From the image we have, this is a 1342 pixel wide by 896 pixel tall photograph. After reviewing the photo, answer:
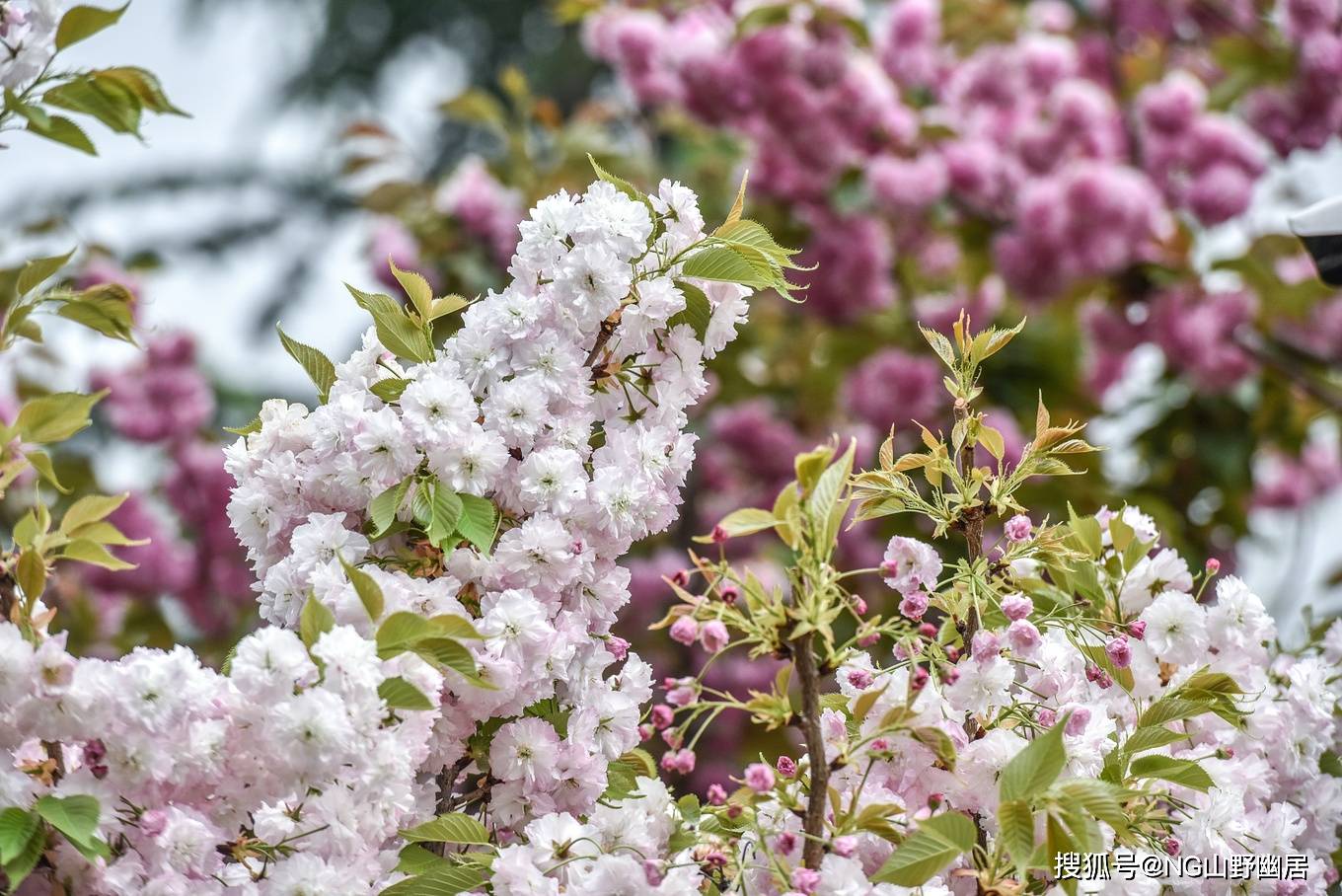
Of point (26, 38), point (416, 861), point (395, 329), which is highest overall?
point (26, 38)

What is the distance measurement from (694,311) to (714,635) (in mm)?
219

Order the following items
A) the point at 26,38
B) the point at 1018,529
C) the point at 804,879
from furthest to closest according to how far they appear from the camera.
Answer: the point at 26,38 < the point at 1018,529 < the point at 804,879

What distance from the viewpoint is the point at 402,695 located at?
2.01 feet

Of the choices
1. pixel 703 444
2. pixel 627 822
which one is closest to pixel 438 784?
pixel 627 822

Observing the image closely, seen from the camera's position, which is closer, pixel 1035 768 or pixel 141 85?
pixel 1035 768

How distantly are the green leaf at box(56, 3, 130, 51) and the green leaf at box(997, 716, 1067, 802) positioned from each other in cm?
71

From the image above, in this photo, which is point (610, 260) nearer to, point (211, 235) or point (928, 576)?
point (928, 576)

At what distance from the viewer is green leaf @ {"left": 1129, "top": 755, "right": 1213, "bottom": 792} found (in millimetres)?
705

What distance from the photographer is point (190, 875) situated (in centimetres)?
67

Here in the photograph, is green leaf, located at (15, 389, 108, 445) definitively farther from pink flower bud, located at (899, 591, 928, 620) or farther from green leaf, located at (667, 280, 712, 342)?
pink flower bud, located at (899, 591, 928, 620)

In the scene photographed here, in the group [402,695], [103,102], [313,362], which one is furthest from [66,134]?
[402,695]

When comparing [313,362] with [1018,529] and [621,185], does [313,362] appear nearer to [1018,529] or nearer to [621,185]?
[621,185]

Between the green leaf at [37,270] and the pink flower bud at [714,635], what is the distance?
0.47 m

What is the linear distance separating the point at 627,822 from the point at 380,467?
9.2 inches
